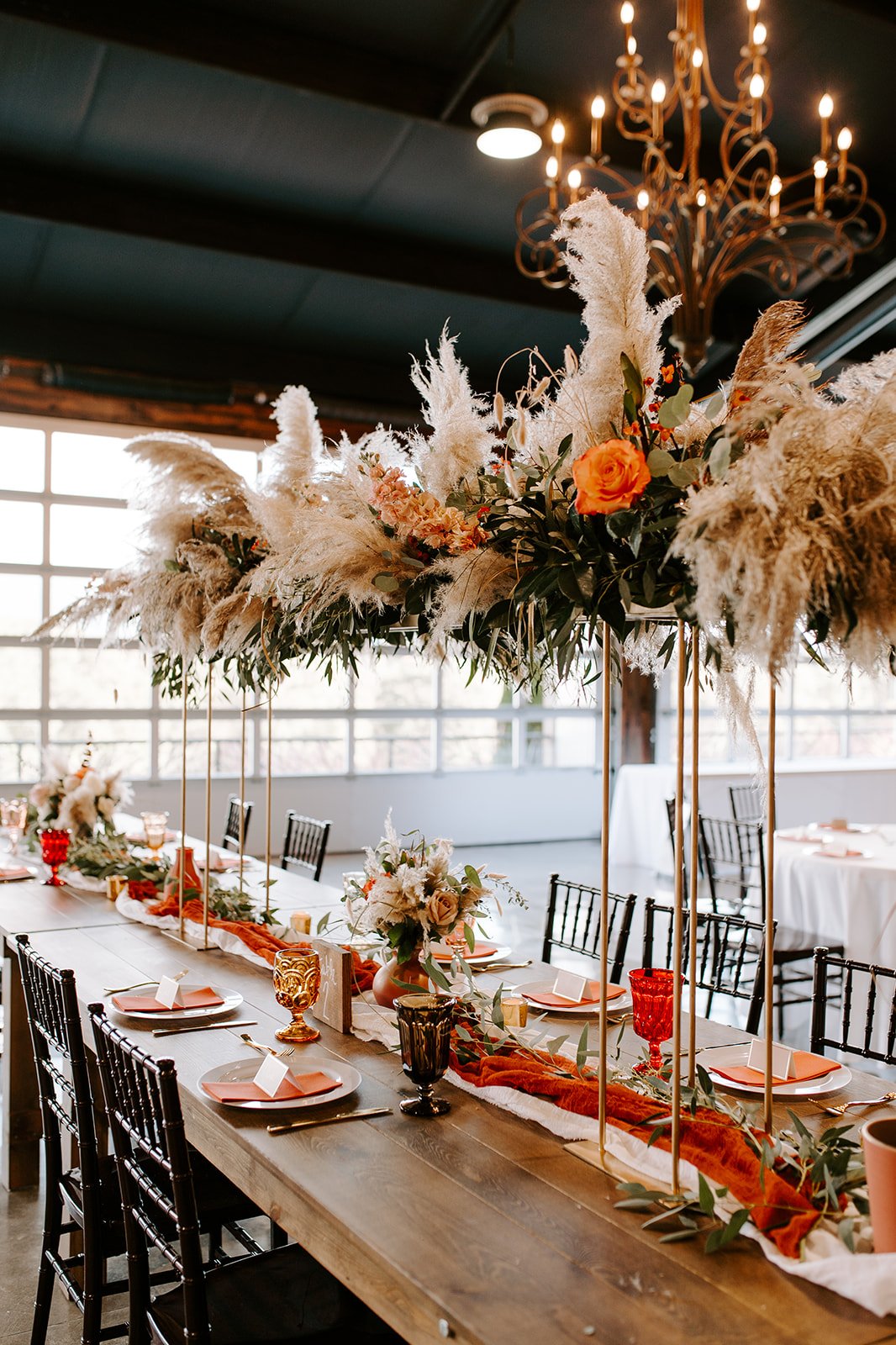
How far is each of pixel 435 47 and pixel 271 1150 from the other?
5.24 m

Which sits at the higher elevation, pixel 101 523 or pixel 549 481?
pixel 101 523

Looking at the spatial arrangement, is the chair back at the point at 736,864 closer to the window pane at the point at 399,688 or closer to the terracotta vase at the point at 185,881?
the terracotta vase at the point at 185,881

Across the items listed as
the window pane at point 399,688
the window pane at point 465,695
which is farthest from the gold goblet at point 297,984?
the window pane at point 465,695

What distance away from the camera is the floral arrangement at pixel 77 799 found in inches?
165

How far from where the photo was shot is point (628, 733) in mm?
10227

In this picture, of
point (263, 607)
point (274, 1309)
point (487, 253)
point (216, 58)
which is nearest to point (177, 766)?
point (487, 253)

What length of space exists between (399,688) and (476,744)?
3.14 feet

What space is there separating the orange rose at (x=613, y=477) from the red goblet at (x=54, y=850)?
3155 millimetres

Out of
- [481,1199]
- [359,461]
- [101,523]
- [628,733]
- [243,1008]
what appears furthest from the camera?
[628,733]

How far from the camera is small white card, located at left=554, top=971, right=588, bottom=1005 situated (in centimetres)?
243

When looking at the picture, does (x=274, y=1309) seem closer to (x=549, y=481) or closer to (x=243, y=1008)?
(x=243, y=1008)

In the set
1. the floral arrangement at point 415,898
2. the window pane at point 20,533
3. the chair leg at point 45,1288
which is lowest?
the chair leg at point 45,1288

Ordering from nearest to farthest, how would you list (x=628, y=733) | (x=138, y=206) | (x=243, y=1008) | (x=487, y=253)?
(x=243, y=1008)
(x=138, y=206)
(x=487, y=253)
(x=628, y=733)

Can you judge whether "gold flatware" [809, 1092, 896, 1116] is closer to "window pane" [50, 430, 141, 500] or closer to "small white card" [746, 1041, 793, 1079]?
"small white card" [746, 1041, 793, 1079]
